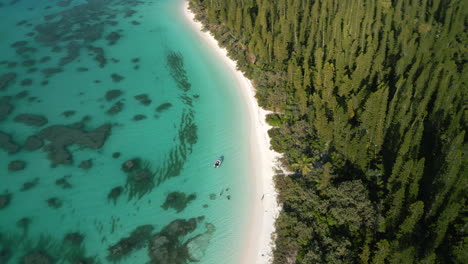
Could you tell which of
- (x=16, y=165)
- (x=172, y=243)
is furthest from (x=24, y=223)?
(x=172, y=243)

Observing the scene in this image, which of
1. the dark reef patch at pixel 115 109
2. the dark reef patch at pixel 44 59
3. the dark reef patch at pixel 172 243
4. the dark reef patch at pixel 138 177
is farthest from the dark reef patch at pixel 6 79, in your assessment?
the dark reef patch at pixel 172 243

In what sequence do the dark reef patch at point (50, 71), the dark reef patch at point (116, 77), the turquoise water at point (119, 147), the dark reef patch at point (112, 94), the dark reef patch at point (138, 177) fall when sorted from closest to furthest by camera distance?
the turquoise water at point (119, 147), the dark reef patch at point (138, 177), the dark reef patch at point (112, 94), the dark reef patch at point (116, 77), the dark reef patch at point (50, 71)

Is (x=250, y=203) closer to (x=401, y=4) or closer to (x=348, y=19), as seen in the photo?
(x=348, y=19)

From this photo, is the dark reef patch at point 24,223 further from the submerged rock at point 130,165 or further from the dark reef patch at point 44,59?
the dark reef patch at point 44,59

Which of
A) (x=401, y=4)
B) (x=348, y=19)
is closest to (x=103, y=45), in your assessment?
(x=348, y=19)

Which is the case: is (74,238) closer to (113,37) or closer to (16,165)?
(16,165)

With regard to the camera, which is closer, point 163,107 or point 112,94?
point 163,107
